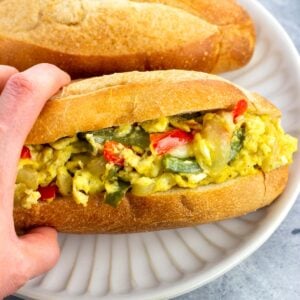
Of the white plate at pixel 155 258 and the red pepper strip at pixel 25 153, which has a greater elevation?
the red pepper strip at pixel 25 153

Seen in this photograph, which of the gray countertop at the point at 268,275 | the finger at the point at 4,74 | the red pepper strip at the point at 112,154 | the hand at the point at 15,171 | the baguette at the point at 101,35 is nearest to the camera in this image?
the hand at the point at 15,171

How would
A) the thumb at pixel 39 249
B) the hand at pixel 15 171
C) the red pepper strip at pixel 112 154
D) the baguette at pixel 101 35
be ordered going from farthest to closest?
the baguette at pixel 101 35 < the red pepper strip at pixel 112 154 < the thumb at pixel 39 249 < the hand at pixel 15 171

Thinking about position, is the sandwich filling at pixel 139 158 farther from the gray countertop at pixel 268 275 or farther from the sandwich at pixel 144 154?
the gray countertop at pixel 268 275

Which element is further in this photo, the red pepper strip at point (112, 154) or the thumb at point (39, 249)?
the red pepper strip at point (112, 154)

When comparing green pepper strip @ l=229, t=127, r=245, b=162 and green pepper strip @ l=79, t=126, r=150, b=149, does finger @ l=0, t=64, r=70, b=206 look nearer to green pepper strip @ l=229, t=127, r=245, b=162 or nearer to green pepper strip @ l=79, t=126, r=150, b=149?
green pepper strip @ l=79, t=126, r=150, b=149

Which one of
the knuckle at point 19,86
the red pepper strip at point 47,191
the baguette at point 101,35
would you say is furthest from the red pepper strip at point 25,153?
the baguette at point 101,35

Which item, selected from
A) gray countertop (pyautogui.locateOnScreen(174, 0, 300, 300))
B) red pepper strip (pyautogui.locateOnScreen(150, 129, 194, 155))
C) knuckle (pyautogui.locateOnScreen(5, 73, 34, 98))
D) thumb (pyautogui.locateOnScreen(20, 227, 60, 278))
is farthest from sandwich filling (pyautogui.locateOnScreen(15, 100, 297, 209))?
gray countertop (pyautogui.locateOnScreen(174, 0, 300, 300))

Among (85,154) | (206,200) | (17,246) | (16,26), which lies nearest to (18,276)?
(17,246)
